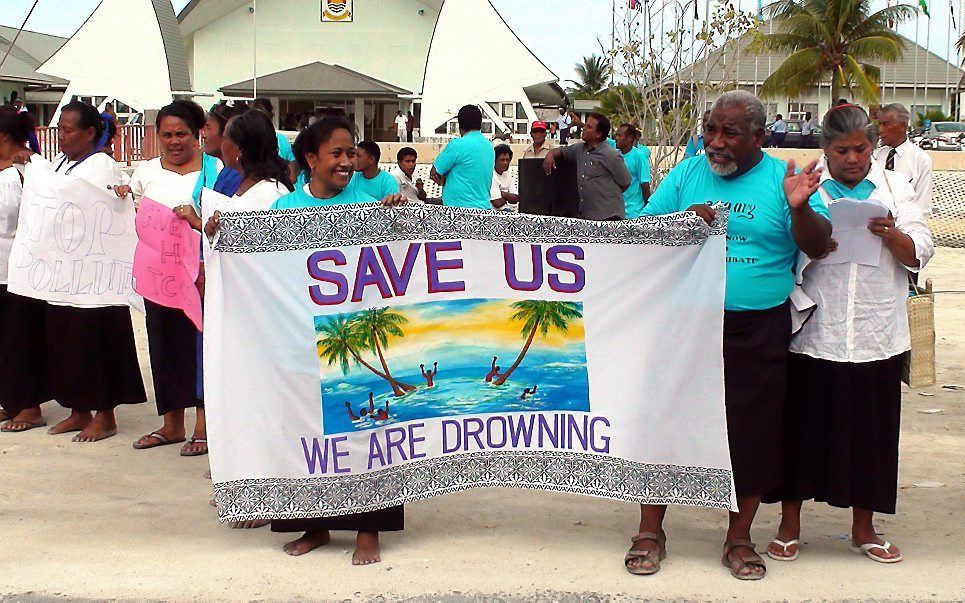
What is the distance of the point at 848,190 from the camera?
15.6 ft

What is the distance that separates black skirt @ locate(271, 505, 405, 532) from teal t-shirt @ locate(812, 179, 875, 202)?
2109 mm

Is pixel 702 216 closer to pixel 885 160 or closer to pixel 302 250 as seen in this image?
pixel 302 250

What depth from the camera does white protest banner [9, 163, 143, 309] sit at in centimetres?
686

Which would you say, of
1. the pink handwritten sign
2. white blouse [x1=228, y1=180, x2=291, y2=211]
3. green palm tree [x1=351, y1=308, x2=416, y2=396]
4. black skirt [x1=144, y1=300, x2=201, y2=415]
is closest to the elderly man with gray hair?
green palm tree [x1=351, y1=308, x2=416, y2=396]

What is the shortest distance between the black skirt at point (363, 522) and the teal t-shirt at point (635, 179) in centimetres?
827

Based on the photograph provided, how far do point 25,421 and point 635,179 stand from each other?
7.65 meters

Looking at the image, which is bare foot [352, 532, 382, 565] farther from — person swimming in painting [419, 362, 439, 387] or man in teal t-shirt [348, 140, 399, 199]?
man in teal t-shirt [348, 140, 399, 199]

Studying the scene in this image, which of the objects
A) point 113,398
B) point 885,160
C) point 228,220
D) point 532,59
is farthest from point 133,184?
point 532,59

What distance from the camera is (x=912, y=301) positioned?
4965 mm

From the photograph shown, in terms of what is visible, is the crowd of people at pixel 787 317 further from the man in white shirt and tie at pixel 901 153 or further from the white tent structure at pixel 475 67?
the white tent structure at pixel 475 67

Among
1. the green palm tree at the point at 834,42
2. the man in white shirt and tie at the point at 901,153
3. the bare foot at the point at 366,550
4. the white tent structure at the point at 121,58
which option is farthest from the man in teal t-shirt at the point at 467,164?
the green palm tree at the point at 834,42

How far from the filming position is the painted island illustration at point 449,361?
4.74m

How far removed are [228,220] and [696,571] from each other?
7.50 feet

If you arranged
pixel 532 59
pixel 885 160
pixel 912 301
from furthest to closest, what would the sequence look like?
pixel 532 59 < pixel 885 160 < pixel 912 301
